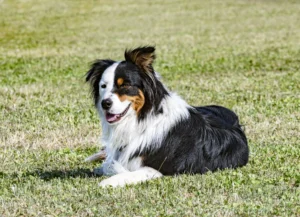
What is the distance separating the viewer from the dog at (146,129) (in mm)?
7180

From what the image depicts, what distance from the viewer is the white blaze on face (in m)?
7.10

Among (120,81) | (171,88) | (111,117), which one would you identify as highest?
(120,81)

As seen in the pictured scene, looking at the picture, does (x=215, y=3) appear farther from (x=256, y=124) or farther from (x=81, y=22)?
(x=256, y=124)

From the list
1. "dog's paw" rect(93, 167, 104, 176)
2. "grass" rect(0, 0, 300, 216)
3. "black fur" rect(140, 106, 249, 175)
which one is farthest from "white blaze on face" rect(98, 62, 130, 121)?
"dog's paw" rect(93, 167, 104, 176)

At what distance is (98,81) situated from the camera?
7391 millimetres

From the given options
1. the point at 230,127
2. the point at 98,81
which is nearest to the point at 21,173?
the point at 98,81

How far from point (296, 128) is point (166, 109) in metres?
3.59

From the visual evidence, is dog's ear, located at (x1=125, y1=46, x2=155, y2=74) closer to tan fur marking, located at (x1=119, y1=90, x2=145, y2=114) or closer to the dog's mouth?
tan fur marking, located at (x1=119, y1=90, x2=145, y2=114)

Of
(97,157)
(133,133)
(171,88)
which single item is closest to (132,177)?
(133,133)

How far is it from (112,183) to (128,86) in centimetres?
96

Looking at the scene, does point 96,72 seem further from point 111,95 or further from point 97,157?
point 97,157

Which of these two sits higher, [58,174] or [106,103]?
[106,103]

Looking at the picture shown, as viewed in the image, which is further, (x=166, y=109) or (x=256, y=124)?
(x=256, y=124)

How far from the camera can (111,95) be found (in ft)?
23.3
